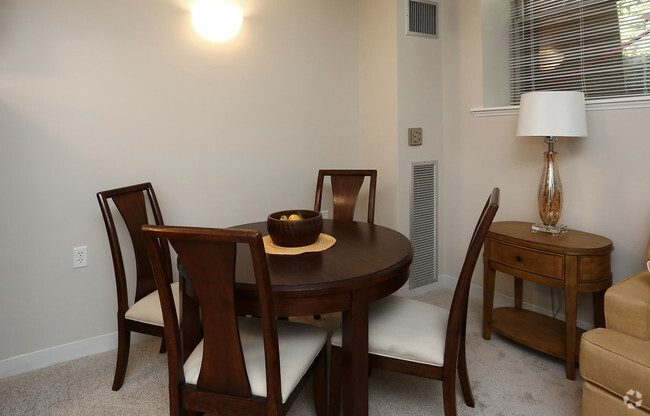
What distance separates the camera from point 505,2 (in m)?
2.96

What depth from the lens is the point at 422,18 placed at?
3.05 meters

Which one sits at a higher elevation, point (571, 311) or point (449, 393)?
point (571, 311)

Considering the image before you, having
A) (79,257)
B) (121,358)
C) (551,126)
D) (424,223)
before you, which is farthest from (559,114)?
(79,257)

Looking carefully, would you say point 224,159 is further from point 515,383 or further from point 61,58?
point 515,383

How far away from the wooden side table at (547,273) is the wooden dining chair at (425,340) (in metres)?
0.72

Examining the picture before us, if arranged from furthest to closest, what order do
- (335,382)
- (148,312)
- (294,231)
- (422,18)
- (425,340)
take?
(422,18) → (148,312) → (294,231) → (335,382) → (425,340)

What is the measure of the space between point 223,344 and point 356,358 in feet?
1.67

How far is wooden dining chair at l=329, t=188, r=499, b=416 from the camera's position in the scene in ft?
5.07

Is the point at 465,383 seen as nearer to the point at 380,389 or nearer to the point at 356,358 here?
the point at 380,389

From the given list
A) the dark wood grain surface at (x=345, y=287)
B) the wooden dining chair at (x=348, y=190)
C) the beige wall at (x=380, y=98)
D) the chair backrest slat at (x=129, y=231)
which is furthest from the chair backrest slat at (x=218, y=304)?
the beige wall at (x=380, y=98)

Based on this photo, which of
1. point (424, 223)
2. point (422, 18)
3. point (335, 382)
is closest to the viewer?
point (335, 382)

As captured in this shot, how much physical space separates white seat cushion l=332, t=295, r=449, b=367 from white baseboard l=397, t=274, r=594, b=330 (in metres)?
1.23

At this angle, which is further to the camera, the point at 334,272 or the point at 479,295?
the point at 479,295

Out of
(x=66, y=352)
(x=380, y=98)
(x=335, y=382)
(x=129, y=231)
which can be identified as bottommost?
(x=66, y=352)
